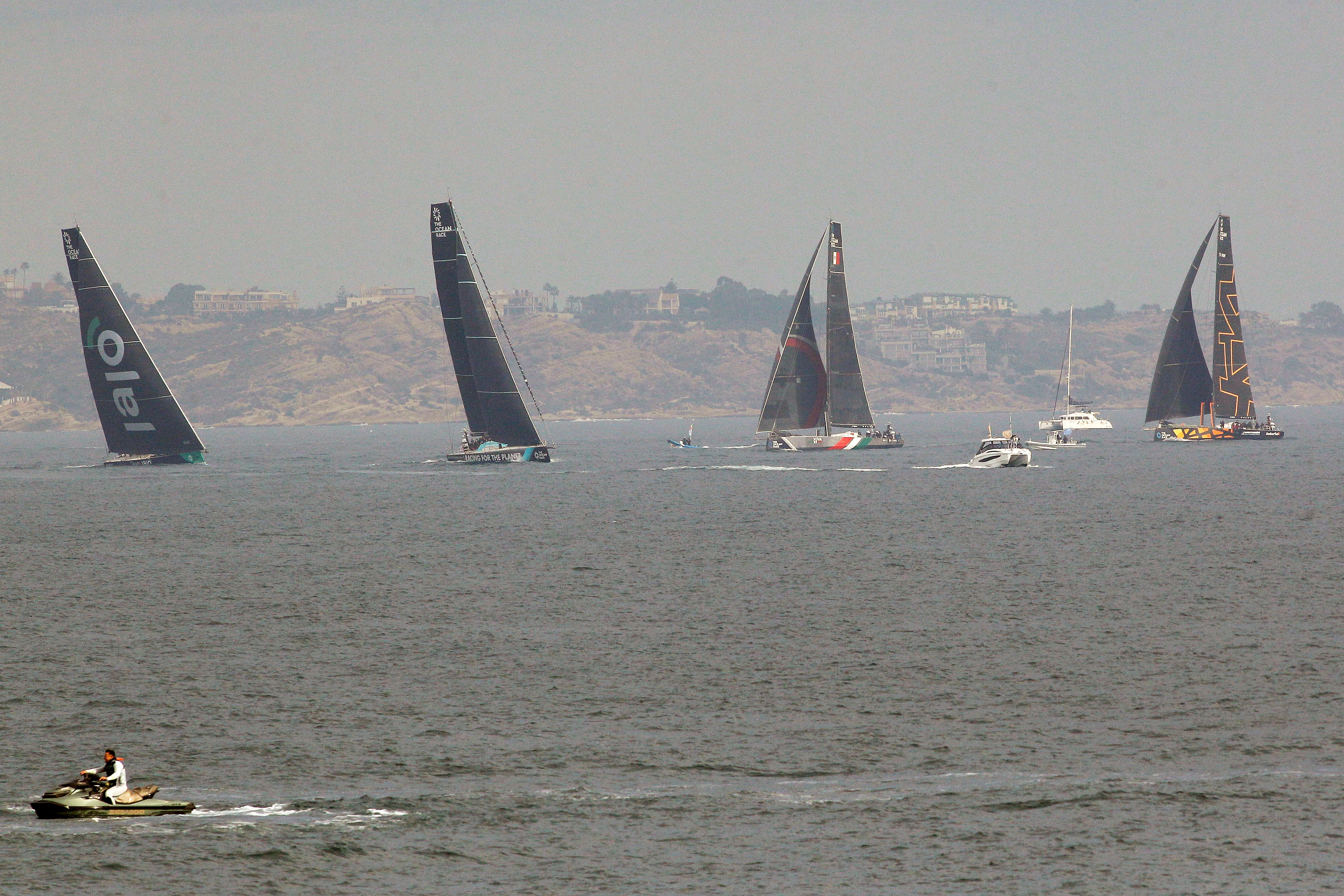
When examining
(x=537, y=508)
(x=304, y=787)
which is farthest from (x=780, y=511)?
(x=304, y=787)

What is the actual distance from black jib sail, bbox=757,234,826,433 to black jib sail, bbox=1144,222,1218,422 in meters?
32.6

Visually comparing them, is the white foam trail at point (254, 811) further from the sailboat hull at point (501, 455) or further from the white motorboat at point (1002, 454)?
the white motorboat at point (1002, 454)

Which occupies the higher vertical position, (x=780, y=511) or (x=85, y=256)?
(x=85, y=256)

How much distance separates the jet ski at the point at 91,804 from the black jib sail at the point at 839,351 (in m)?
107

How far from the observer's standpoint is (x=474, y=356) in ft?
369

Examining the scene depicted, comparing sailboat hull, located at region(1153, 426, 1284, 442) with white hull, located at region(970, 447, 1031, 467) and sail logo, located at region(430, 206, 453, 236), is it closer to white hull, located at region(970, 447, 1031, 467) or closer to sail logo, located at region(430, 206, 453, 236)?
white hull, located at region(970, 447, 1031, 467)

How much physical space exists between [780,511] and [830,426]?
45.3 metres

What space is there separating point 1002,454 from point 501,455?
43.6 meters

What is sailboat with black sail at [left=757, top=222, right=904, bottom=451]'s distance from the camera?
429 feet

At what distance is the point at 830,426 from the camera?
136m

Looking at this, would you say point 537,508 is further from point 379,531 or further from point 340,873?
point 340,873

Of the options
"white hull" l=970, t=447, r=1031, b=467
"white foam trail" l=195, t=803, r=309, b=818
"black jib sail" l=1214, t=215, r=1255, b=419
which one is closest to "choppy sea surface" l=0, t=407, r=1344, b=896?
"white foam trail" l=195, t=803, r=309, b=818

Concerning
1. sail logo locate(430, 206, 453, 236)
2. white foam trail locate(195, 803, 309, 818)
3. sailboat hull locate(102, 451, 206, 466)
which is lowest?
white foam trail locate(195, 803, 309, 818)

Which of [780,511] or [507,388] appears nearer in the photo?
[780,511]
